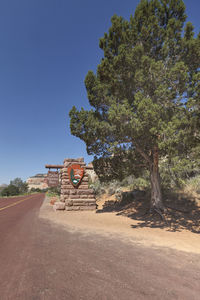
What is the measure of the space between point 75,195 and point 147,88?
9.99 metres

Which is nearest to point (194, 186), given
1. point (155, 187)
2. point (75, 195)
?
point (155, 187)

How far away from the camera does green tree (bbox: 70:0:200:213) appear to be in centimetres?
744

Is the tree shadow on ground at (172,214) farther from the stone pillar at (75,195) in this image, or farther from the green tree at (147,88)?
the stone pillar at (75,195)

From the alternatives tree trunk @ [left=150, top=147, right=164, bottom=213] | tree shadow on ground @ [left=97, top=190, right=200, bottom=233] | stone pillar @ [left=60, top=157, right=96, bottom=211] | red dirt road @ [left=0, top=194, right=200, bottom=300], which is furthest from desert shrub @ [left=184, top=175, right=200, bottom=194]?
red dirt road @ [left=0, top=194, right=200, bottom=300]

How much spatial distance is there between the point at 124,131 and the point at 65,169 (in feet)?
26.5

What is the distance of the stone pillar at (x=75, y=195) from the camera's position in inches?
517

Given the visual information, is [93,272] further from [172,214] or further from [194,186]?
[194,186]

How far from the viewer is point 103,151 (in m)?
10.6

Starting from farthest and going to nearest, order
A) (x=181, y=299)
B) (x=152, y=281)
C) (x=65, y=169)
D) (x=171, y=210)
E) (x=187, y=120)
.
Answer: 1. (x=65, y=169)
2. (x=171, y=210)
3. (x=187, y=120)
4. (x=152, y=281)
5. (x=181, y=299)

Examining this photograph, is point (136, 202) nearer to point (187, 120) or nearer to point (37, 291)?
point (187, 120)

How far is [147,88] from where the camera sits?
8.52 m

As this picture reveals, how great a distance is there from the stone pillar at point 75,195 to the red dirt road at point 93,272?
8188mm

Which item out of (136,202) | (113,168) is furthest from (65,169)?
(136,202)

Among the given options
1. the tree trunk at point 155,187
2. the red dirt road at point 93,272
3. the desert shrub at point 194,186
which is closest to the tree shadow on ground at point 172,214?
the tree trunk at point 155,187
